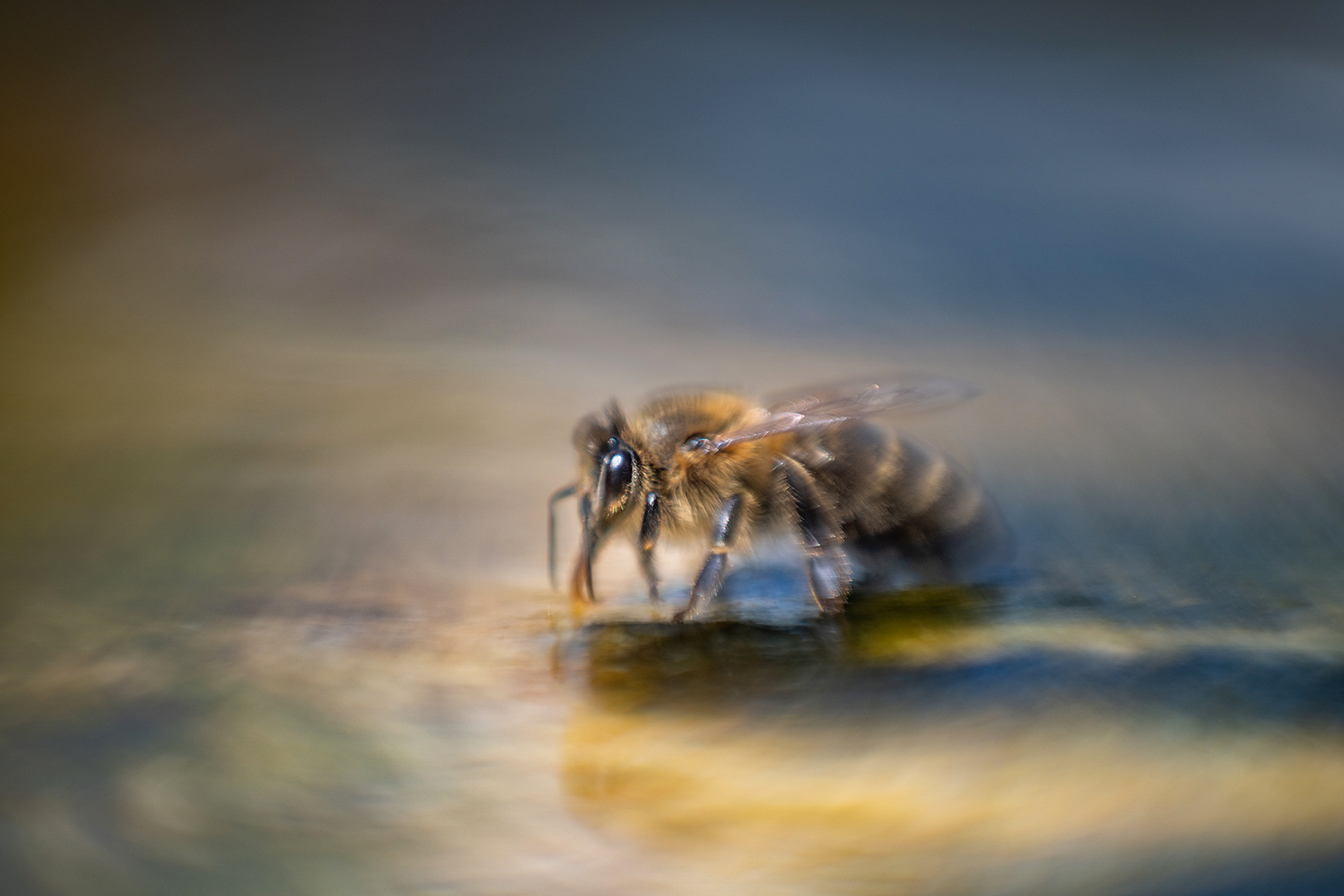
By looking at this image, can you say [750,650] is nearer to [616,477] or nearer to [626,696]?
[626,696]

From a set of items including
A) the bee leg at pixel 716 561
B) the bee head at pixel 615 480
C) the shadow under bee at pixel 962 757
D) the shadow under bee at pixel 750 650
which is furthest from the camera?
the bee head at pixel 615 480

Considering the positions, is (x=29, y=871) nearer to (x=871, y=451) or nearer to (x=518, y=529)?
(x=518, y=529)

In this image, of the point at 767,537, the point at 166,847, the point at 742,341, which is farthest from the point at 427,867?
the point at 742,341

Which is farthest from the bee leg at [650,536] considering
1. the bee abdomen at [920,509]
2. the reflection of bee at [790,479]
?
the bee abdomen at [920,509]

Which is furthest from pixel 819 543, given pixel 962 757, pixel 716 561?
pixel 962 757

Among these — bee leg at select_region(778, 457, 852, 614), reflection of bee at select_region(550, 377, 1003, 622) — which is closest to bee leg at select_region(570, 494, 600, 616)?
reflection of bee at select_region(550, 377, 1003, 622)

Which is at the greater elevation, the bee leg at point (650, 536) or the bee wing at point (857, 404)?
the bee wing at point (857, 404)

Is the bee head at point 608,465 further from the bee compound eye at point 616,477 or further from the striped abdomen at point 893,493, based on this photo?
the striped abdomen at point 893,493
